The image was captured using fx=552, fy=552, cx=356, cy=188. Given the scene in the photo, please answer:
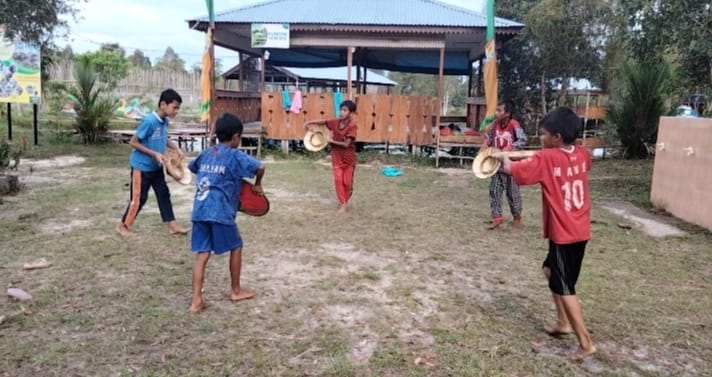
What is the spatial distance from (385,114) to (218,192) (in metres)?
9.65

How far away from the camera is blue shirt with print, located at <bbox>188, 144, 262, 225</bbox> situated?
3.65 metres

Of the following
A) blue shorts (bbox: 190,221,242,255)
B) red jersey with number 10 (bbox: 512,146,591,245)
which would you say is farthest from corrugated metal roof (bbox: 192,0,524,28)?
red jersey with number 10 (bbox: 512,146,591,245)

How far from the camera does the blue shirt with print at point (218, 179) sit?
3650 millimetres

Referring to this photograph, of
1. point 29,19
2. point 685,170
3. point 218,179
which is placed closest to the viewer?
point 218,179

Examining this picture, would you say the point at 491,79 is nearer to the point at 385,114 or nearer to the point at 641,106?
the point at 385,114

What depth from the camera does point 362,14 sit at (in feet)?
46.2

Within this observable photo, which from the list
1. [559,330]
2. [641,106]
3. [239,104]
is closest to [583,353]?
[559,330]

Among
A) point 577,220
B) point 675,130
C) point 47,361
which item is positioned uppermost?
point 675,130

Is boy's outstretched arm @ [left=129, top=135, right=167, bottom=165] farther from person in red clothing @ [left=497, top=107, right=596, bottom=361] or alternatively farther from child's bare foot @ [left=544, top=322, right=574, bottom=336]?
child's bare foot @ [left=544, top=322, right=574, bottom=336]

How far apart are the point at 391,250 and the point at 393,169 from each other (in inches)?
238

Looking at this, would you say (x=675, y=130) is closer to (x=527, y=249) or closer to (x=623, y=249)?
(x=623, y=249)

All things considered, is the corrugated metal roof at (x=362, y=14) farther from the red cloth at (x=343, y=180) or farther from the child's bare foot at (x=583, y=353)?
the child's bare foot at (x=583, y=353)

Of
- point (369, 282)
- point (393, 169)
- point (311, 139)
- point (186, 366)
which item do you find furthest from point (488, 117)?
point (186, 366)

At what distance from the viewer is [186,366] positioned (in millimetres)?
3008
